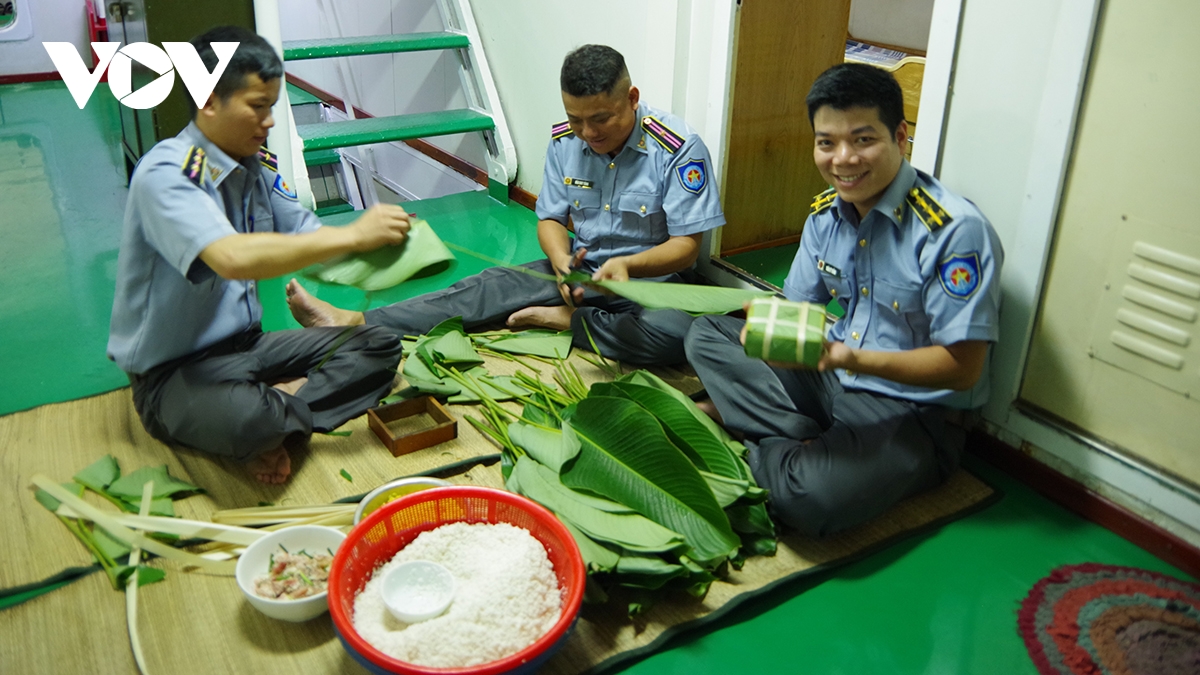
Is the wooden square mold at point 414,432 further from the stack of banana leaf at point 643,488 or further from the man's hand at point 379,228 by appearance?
the man's hand at point 379,228

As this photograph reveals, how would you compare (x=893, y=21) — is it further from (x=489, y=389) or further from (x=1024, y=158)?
(x=489, y=389)

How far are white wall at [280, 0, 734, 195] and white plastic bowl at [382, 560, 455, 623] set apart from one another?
1.89 metres

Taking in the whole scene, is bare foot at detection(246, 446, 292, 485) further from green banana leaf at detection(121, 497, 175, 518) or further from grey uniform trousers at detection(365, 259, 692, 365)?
grey uniform trousers at detection(365, 259, 692, 365)

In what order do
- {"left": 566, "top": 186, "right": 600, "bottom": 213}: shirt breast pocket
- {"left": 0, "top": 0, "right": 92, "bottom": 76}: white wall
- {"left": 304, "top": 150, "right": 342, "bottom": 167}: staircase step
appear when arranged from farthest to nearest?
{"left": 0, "top": 0, "right": 92, "bottom": 76}: white wall < {"left": 304, "top": 150, "right": 342, "bottom": 167}: staircase step < {"left": 566, "top": 186, "right": 600, "bottom": 213}: shirt breast pocket

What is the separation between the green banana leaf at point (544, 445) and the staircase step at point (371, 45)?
8.07 ft

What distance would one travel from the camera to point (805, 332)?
1.78 m

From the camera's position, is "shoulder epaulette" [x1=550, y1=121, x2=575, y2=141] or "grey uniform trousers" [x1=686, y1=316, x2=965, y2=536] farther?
"shoulder epaulette" [x1=550, y1=121, x2=575, y2=141]

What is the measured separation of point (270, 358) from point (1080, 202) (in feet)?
6.71

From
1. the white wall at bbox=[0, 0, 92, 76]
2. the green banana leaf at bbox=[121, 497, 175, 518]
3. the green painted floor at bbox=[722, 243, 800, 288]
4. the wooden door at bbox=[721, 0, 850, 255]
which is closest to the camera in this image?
the green banana leaf at bbox=[121, 497, 175, 518]

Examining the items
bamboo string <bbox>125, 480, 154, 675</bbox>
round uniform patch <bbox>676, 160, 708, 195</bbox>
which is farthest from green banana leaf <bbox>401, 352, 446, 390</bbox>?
round uniform patch <bbox>676, 160, 708, 195</bbox>

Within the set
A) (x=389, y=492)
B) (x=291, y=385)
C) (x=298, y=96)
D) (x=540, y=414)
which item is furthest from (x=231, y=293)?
(x=298, y=96)

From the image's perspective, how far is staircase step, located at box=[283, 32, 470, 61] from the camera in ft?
12.7

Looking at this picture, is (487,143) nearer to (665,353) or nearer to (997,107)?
(665,353)

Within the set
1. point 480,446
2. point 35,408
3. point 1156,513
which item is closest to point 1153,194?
point 1156,513
